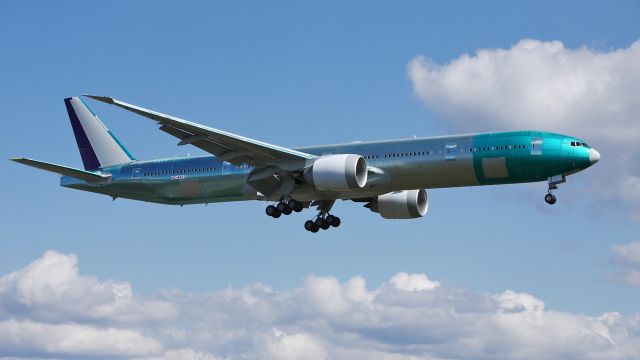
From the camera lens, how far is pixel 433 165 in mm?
52438

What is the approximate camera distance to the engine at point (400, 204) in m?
60.5

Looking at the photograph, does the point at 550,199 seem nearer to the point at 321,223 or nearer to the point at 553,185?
the point at 553,185

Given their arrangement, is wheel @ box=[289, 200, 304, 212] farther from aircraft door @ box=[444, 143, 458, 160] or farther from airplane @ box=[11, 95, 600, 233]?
aircraft door @ box=[444, 143, 458, 160]

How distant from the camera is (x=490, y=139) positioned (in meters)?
52.2

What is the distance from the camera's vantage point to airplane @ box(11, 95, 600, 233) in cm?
5150

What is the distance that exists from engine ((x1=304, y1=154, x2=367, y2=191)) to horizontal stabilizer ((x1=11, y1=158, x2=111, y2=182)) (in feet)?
51.5

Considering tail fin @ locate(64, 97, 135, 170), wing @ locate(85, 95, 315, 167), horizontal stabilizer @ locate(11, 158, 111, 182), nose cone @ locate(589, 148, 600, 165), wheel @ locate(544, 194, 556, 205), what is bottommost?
wheel @ locate(544, 194, 556, 205)

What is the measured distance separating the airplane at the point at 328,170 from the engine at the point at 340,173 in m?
0.05

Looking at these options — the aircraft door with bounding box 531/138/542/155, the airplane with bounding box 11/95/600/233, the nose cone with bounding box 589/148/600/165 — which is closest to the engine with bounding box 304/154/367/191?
the airplane with bounding box 11/95/600/233

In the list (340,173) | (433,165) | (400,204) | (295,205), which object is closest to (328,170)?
(340,173)

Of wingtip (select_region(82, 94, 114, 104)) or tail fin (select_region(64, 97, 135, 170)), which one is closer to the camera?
wingtip (select_region(82, 94, 114, 104))

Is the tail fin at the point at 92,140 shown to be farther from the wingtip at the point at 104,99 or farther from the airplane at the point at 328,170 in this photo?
the wingtip at the point at 104,99

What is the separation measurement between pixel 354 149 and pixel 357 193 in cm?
246

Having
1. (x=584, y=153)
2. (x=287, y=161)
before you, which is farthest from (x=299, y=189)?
(x=584, y=153)
